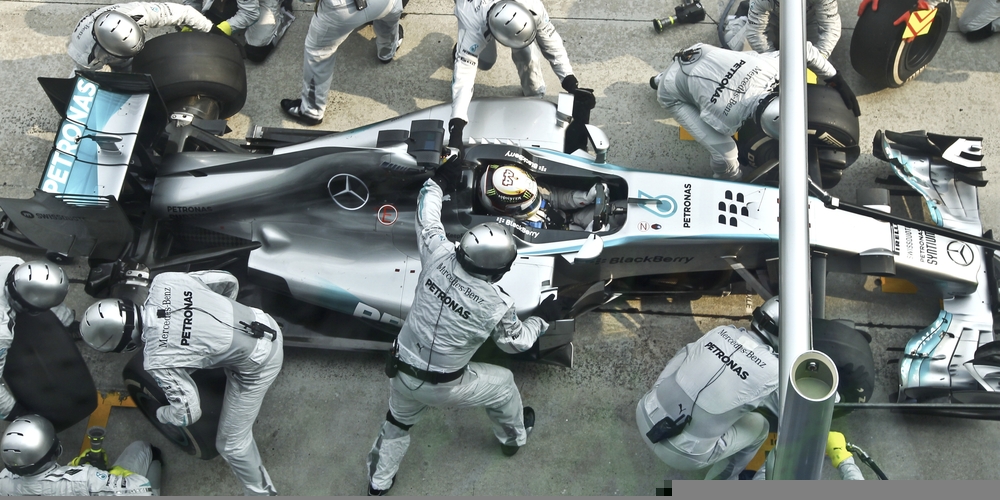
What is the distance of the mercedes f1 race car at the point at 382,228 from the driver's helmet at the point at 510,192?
3.0 inches

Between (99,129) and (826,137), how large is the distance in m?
4.46

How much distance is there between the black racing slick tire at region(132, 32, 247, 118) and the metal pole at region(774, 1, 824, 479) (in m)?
4.32

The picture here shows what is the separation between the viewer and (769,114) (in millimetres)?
4863

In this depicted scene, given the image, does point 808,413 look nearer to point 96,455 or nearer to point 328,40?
point 96,455

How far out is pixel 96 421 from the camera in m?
5.07

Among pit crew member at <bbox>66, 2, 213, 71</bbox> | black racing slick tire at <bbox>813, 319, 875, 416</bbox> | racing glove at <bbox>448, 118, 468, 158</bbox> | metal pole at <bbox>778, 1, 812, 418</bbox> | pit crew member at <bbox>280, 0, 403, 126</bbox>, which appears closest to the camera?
metal pole at <bbox>778, 1, 812, 418</bbox>

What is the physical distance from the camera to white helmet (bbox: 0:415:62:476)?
154 inches

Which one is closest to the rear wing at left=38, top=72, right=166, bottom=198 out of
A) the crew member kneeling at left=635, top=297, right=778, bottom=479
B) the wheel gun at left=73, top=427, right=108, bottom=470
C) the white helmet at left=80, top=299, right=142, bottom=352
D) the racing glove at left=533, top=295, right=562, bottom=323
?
the white helmet at left=80, top=299, right=142, bottom=352

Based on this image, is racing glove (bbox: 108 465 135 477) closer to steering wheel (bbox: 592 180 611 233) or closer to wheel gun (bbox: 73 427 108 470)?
wheel gun (bbox: 73 427 108 470)

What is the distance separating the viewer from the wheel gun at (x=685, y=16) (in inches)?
258

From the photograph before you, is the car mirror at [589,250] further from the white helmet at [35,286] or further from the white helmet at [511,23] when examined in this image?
the white helmet at [35,286]

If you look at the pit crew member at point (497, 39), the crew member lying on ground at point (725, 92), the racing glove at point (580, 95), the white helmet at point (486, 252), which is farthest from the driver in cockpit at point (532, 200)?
the crew member lying on ground at point (725, 92)

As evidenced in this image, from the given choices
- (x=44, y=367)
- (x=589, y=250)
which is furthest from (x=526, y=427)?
(x=44, y=367)

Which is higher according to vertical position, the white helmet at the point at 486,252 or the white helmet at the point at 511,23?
the white helmet at the point at 511,23
